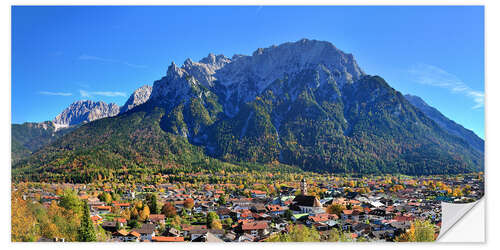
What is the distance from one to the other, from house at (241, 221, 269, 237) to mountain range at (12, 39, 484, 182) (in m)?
23.6

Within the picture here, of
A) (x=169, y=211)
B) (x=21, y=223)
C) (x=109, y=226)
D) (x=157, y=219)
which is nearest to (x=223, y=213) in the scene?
(x=169, y=211)

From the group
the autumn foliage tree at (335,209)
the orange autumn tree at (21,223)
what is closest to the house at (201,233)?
the orange autumn tree at (21,223)

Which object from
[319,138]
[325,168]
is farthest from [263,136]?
[325,168]

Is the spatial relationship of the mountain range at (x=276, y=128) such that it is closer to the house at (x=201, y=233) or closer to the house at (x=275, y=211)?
the house at (x=275, y=211)

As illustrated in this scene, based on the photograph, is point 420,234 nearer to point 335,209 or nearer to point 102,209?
point 335,209

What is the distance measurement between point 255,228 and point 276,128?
51.6 m

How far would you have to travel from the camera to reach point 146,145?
51531mm

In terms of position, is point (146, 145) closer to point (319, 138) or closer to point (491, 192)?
point (319, 138)

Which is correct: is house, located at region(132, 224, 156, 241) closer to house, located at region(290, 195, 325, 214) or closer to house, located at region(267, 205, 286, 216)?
house, located at region(267, 205, 286, 216)

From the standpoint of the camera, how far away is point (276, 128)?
6469 centimetres

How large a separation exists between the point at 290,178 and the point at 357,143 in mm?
18457

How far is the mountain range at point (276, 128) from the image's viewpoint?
44.6 meters

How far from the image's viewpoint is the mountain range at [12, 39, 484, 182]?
146 feet

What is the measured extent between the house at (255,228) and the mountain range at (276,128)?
23648mm
